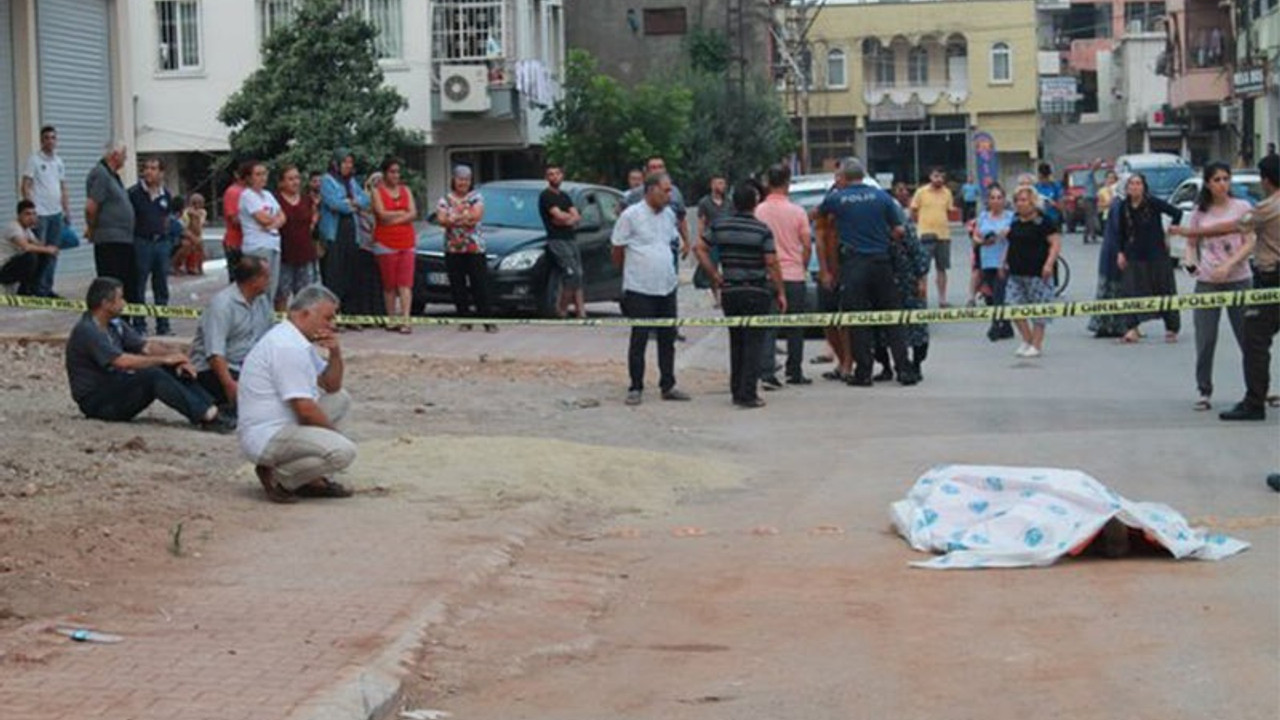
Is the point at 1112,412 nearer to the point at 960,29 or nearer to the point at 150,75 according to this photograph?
the point at 150,75

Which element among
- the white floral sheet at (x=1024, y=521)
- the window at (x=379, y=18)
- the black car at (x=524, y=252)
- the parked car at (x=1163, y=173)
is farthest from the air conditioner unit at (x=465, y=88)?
the white floral sheet at (x=1024, y=521)

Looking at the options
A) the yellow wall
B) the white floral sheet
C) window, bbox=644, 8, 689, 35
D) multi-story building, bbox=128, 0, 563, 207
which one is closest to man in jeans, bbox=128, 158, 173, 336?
the white floral sheet

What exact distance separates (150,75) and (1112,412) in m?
33.7

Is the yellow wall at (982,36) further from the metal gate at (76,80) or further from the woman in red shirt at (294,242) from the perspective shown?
the woman in red shirt at (294,242)

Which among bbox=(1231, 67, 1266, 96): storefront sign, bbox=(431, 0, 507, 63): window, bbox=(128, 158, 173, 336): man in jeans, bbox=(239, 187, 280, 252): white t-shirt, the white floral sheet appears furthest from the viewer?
bbox=(1231, 67, 1266, 96): storefront sign

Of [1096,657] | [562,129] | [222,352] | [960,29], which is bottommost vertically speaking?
[1096,657]

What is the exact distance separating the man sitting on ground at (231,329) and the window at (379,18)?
31757 millimetres

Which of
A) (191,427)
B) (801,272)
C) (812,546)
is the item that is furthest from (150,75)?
(812,546)

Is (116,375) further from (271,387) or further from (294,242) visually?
(294,242)

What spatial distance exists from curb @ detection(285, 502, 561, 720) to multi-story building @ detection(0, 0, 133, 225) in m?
18.3

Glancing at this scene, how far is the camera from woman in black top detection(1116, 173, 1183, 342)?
21734mm

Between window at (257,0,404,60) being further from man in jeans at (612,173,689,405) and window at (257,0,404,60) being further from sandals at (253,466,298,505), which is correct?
sandals at (253,466,298,505)

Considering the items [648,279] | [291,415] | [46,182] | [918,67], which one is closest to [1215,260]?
[648,279]

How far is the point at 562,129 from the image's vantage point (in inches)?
1805
